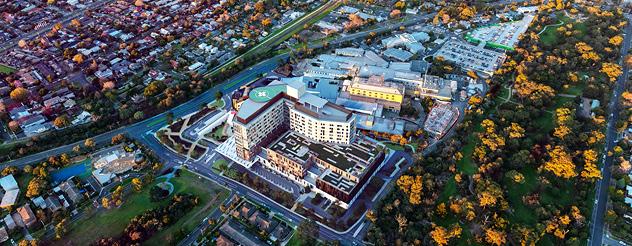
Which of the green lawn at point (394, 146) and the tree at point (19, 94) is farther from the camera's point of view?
the tree at point (19, 94)

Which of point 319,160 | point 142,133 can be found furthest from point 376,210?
point 142,133

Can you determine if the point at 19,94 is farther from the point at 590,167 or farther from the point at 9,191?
the point at 590,167

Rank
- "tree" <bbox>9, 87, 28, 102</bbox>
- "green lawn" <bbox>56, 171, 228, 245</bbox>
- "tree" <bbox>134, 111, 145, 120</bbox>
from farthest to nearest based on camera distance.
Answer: "tree" <bbox>9, 87, 28, 102</bbox>
"tree" <bbox>134, 111, 145, 120</bbox>
"green lawn" <bbox>56, 171, 228, 245</bbox>

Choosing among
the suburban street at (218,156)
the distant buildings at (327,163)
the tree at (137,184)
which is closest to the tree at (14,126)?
the suburban street at (218,156)

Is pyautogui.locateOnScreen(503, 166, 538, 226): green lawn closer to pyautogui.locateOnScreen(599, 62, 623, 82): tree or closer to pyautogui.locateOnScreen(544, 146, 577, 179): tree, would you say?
pyautogui.locateOnScreen(544, 146, 577, 179): tree

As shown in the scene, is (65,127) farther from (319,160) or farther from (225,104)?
(319,160)

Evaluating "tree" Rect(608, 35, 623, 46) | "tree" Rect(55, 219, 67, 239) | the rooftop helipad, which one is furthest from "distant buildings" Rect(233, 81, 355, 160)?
"tree" Rect(608, 35, 623, 46)

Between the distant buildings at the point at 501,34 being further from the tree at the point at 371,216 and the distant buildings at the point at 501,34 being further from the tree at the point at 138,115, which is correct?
the tree at the point at 138,115
